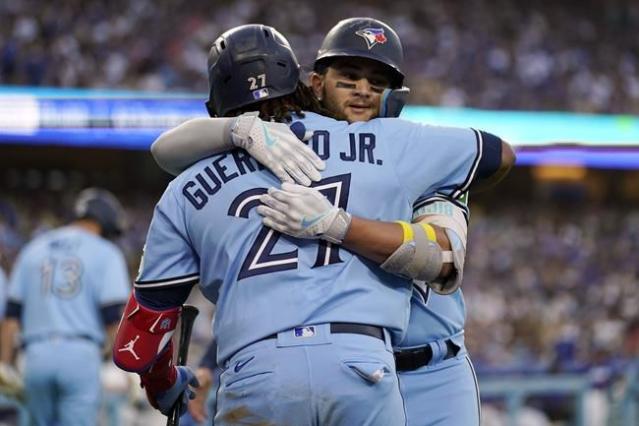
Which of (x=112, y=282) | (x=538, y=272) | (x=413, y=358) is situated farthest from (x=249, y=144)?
(x=538, y=272)

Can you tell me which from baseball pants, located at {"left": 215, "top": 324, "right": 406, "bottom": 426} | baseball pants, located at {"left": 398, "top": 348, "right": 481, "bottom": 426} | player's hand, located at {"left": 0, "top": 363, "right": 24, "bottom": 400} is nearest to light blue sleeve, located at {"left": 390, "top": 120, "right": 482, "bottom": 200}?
baseball pants, located at {"left": 215, "top": 324, "right": 406, "bottom": 426}

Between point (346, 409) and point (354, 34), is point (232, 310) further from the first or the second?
point (354, 34)

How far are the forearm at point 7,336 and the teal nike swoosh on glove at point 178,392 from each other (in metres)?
3.69

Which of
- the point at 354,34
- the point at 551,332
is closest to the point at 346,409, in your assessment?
the point at 354,34

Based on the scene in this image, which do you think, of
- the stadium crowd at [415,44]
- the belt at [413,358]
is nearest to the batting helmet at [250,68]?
the belt at [413,358]

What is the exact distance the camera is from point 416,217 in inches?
120

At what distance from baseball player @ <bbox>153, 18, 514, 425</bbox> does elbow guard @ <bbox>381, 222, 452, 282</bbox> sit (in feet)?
0.14

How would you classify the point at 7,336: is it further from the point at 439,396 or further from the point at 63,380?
the point at 439,396

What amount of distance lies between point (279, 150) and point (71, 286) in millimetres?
3978

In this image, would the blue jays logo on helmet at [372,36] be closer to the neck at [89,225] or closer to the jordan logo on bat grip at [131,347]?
the jordan logo on bat grip at [131,347]

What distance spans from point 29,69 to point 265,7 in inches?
223

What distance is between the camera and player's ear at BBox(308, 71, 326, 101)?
11.1 ft

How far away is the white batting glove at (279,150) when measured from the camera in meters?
2.88

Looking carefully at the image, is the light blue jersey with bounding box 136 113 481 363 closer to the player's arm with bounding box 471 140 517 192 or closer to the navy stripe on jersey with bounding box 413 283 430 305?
the player's arm with bounding box 471 140 517 192
